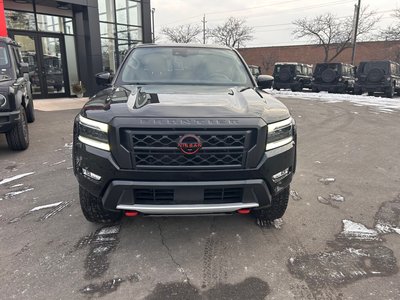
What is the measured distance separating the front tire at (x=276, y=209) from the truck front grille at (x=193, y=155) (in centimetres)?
68

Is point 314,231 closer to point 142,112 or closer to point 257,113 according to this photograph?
point 257,113

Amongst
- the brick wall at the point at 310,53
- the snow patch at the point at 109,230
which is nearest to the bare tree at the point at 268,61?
the brick wall at the point at 310,53

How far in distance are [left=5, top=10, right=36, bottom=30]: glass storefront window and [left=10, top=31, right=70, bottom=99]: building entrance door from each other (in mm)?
239

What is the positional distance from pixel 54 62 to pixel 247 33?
128ft

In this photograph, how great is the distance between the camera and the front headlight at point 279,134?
8.50 feet

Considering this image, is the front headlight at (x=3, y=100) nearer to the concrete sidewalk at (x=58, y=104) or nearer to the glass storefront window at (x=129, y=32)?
the concrete sidewalk at (x=58, y=104)

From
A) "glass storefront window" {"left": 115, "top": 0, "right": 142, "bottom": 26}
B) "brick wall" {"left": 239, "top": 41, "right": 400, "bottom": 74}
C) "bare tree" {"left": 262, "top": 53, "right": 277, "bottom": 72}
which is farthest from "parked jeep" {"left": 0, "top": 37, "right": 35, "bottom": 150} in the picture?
"bare tree" {"left": 262, "top": 53, "right": 277, "bottom": 72}

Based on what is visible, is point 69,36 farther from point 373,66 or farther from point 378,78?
point 378,78

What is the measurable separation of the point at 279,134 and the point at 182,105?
0.82 metres

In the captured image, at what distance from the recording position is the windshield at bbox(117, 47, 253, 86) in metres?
3.76

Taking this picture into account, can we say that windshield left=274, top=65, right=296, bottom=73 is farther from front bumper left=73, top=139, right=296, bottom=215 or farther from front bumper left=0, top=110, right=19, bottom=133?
front bumper left=73, top=139, right=296, bottom=215

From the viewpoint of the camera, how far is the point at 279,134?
2670mm

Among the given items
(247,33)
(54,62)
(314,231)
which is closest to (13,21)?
(54,62)

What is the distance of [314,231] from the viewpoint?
321 centimetres
